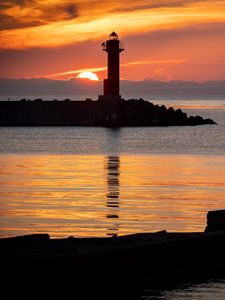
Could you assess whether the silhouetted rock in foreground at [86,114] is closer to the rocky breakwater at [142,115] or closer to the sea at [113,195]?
the rocky breakwater at [142,115]

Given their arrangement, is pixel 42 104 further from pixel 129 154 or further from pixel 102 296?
pixel 102 296

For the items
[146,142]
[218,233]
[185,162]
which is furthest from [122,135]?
[218,233]

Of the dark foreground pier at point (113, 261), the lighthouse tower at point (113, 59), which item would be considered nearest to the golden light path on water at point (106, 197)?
the dark foreground pier at point (113, 261)

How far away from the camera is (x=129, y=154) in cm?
5147

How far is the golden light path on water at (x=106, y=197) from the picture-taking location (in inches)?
748

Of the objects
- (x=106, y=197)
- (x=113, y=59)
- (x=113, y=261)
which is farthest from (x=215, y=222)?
(x=113, y=59)

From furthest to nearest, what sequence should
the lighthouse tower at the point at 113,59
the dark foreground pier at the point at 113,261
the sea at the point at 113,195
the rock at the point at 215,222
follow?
1. the lighthouse tower at the point at 113,59
2. the sea at the point at 113,195
3. the rock at the point at 215,222
4. the dark foreground pier at the point at 113,261

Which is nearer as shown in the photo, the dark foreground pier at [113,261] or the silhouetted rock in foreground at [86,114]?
the dark foreground pier at [113,261]

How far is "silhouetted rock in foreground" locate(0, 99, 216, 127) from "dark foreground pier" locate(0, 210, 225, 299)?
223 feet

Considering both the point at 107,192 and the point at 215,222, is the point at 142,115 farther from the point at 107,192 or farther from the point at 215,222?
the point at 215,222

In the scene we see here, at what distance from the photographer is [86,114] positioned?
89.8m

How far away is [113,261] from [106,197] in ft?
37.4

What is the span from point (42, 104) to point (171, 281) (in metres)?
74.7

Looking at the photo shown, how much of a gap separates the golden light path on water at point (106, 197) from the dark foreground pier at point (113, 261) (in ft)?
11.3
